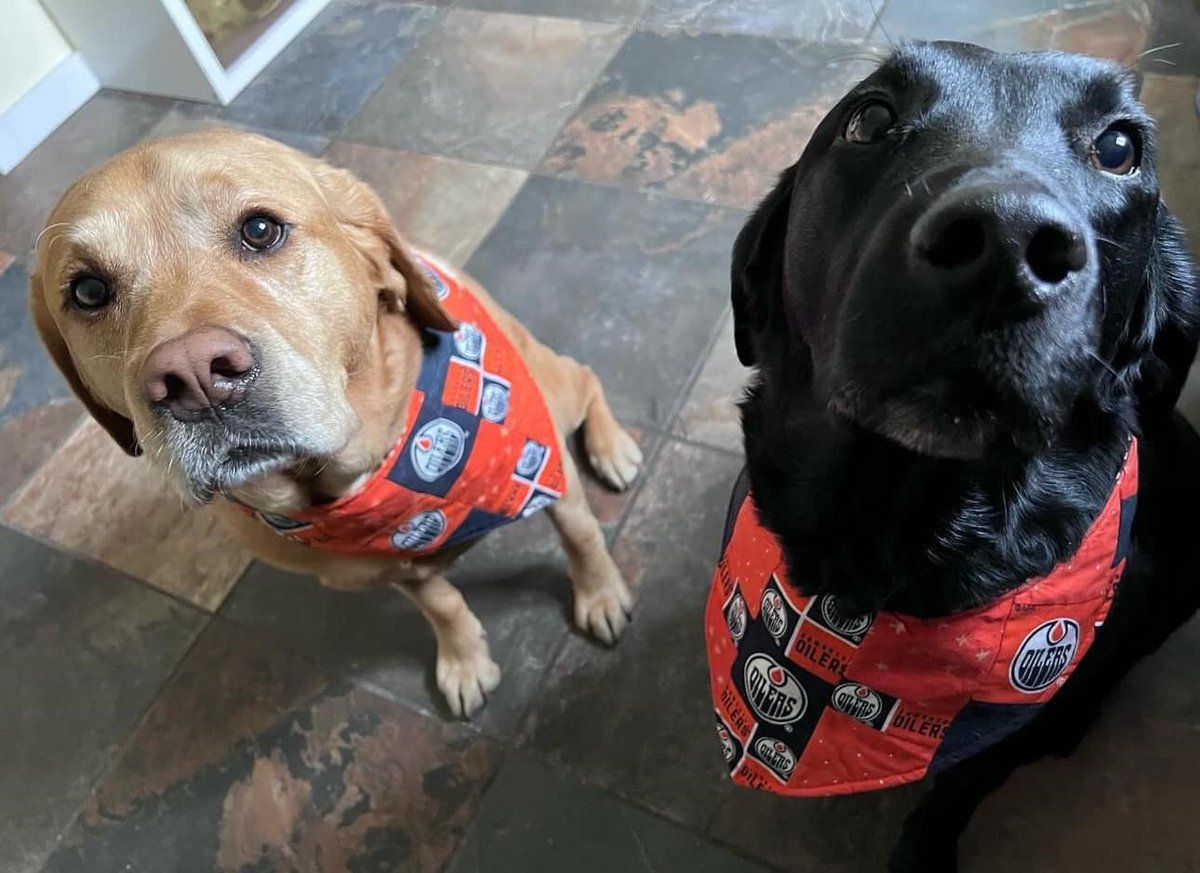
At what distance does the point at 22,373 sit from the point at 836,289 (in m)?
2.42

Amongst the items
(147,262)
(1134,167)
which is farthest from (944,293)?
(147,262)

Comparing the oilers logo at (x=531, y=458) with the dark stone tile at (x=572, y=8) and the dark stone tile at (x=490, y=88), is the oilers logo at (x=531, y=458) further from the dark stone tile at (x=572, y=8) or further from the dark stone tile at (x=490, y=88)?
the dark stone tile at (x=572, y=8)

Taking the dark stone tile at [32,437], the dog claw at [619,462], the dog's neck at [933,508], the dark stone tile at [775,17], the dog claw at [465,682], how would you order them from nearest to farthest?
the dog's neck at [933,508]
the dog claw at [465,682]
the dog claw at [619,462]
the dark stone tile at [32,437]
the dark stone tile at [775,17]

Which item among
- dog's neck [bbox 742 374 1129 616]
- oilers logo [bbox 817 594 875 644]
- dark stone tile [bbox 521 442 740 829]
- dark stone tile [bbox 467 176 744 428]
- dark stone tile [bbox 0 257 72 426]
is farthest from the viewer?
dark stone tile [bbox 0 257 72 426]

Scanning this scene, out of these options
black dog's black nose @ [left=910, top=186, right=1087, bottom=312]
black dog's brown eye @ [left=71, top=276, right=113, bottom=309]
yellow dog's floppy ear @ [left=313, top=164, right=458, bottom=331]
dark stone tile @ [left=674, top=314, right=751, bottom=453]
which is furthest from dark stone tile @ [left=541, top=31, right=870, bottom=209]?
black dog's black nose @ [left=910, top=186, right=1087, bottom=312]

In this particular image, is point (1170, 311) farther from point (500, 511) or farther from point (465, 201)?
point (465, 201)

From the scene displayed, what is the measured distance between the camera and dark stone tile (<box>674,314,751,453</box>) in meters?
2.14

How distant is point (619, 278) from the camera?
94.9 inches

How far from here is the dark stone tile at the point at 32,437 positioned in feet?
7.99

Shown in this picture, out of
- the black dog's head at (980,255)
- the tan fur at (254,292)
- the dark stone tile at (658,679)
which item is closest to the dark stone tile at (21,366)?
the tan fur at (254,292)

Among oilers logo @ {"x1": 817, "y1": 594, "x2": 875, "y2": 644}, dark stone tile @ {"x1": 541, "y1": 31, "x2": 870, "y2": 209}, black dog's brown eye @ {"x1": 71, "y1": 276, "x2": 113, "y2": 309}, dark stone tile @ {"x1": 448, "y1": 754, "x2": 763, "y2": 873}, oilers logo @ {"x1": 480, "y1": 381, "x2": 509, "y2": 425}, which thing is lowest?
dark stone tile @ {"x1": 448, "y1": 754, "x2": 763, "y2": 873}

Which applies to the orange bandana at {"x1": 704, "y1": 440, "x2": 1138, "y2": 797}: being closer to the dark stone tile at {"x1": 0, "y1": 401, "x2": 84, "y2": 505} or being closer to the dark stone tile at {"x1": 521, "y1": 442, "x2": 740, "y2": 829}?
the dark stone tile at {"x1": 521, "y1": 442, "x2": 740, "y2": 829}

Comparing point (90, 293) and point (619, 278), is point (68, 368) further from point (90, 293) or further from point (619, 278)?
point (619, 278)

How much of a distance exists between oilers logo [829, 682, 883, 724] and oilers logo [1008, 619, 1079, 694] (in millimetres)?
168
